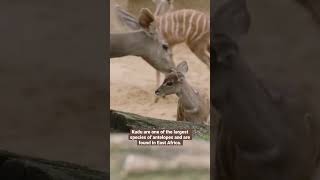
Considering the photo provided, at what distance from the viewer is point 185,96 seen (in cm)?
477

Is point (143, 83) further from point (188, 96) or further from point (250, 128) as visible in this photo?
point (250, 128)

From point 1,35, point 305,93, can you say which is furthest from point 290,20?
point 1,35

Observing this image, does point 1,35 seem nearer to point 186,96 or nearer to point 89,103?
point 89,103

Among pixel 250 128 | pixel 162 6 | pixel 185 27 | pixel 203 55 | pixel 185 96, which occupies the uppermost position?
pixel 162 6

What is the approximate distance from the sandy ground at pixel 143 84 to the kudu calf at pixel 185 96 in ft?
0.13

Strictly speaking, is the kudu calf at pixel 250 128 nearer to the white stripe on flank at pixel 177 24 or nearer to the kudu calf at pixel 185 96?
the kudu calf at pixel 185 96

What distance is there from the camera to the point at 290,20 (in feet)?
15.7

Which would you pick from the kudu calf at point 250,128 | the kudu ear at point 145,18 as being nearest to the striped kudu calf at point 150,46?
the kudu ear at point 145,18

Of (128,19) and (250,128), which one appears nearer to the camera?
(128,19)

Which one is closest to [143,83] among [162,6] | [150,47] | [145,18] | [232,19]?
[150,47]

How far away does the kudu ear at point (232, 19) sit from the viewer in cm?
470

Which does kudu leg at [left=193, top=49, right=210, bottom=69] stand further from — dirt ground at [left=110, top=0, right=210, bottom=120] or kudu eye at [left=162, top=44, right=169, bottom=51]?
kudu eye at [left=162, top=44, right=169, bottom=51]

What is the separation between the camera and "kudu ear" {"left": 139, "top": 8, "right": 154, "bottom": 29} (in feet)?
15.3

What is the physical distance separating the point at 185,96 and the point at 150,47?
459 mm
